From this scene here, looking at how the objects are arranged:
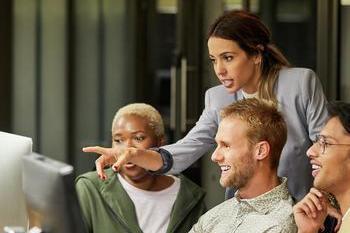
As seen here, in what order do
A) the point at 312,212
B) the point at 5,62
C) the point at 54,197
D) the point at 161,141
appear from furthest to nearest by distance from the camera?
the point at 5,62
the point at 161,141
the point at 312,212
the point at 54,197

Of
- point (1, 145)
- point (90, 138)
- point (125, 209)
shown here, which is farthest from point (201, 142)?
point (90, 138)

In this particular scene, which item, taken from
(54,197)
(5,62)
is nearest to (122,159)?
(54,197)

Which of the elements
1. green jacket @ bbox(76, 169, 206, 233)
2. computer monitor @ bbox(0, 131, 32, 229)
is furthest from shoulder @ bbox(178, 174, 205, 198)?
computer monitor @ bbox(0, 131, 32, 229)

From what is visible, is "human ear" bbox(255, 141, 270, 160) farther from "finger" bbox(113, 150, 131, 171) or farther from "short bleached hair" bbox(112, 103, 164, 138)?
"short bleached hair" bbox(112, 103, 164, 138)

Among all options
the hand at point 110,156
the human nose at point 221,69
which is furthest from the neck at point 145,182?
the human nose at point 221,69

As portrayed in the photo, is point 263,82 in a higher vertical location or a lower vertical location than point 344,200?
higher

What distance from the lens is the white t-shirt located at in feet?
10.2

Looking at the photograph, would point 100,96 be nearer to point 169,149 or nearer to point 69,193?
point 169,149

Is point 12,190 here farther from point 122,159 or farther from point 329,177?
point 329,177

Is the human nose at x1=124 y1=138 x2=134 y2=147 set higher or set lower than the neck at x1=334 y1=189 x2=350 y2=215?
higher

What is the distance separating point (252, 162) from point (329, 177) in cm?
22

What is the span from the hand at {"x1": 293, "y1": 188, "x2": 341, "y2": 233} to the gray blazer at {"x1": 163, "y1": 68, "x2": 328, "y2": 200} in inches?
14.0

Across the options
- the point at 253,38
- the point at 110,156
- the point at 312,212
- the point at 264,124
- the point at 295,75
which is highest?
the point at 253,38

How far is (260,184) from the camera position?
8.52 feet
